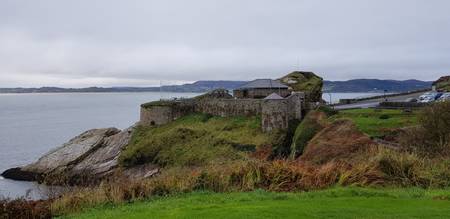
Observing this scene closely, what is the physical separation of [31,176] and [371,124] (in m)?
34.6

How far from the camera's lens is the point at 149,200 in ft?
54.3

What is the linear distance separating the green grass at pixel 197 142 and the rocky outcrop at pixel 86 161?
1.50 m

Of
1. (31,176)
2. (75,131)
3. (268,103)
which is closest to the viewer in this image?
(268,103)

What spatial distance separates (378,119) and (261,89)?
19525 mm

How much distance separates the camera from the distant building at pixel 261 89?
57178mm

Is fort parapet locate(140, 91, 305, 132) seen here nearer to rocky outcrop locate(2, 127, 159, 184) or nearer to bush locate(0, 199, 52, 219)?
rocky outcrop locate(2, 127, 159, 184)

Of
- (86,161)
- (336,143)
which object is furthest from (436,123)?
(86,161)

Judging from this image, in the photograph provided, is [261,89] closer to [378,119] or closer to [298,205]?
[378,119]

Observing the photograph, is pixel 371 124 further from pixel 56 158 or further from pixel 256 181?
pixel 56 158

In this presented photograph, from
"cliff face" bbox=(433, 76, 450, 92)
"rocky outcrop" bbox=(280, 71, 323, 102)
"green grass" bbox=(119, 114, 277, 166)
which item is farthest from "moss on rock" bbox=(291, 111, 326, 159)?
"cliff face" bbox=(433, 76, 450, 92)

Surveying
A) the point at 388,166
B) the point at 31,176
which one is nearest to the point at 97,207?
the point at 388,166

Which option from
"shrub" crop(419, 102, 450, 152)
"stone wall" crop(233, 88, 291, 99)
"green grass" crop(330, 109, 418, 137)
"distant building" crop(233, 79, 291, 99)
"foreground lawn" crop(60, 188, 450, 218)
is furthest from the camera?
"distant building" crop(233, 79, 291, 99)

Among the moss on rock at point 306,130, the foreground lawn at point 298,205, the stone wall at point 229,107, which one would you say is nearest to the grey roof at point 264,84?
the stone wall at point 229,107

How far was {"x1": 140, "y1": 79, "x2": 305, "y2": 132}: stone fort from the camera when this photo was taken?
46.7 meters
